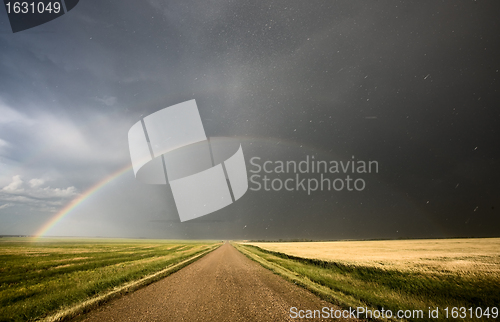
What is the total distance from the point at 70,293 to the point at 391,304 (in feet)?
43.7

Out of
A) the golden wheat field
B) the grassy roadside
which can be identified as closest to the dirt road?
the grassy roadside

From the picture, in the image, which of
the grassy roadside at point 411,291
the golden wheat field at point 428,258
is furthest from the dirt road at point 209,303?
the golden wheat field at point 428,258

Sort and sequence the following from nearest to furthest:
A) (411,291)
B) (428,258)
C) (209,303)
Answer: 1. (209,303)
2. (411,291)
3. (428,258)

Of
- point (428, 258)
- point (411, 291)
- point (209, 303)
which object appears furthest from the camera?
point (428, 258)

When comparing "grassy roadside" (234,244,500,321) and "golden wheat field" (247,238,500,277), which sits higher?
"grassy roadside" (234,244,500,321)

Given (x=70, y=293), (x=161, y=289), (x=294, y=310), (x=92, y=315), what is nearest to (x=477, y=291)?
(x=294, y=310)

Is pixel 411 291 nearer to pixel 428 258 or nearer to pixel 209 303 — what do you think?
pixel 209 303

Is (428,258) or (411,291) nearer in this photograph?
(411,291)

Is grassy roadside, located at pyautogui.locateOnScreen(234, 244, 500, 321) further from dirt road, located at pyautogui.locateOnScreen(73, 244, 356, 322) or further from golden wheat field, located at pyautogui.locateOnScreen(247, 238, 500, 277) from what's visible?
dirt road, located at pyautogui.locateOnScreen(73, 244, 356, 322)

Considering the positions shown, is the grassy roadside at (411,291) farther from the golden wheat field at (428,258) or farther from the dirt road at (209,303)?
the dirt road at (209,303)

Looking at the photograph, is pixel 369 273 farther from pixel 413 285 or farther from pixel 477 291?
pixel 477 291

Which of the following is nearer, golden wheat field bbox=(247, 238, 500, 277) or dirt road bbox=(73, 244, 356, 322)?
dirt road bbox=(73, 244, 356, 322)

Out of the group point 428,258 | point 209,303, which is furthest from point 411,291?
point 428,258

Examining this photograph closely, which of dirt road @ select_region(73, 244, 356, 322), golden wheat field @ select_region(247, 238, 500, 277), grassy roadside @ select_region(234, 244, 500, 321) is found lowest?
golden wheat field @ select_region(247, 238, 500, 277)
